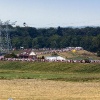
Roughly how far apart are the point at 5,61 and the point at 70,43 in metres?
77.6

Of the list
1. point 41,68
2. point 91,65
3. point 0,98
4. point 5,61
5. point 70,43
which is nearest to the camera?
point 0,98

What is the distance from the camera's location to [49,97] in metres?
28.5

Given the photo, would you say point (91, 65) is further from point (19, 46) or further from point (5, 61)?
point (19, 46)

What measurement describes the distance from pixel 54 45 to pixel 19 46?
13744 millimetres

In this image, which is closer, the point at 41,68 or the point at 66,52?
A: the point at 41,68

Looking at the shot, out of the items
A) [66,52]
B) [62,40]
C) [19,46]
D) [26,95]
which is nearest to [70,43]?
[62,40]

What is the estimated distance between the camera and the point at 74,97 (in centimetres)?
2869

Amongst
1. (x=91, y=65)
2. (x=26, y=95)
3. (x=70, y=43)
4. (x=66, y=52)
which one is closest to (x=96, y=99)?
(x=26, y=95)

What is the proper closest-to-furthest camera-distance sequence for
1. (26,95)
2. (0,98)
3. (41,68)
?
1. (0,98)
2. (26,95)
3. (41,68)

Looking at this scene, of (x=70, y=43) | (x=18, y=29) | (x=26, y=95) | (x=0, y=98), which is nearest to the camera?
(x=0, y=98)

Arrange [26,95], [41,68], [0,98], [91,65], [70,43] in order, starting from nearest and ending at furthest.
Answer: [0,98] → [26,95] → [91,65] → [41,68] → [70,43]

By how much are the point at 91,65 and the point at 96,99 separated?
111 ft

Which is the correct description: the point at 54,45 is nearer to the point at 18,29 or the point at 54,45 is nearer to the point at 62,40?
the point at 62,40

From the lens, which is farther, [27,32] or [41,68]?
[27,32]
